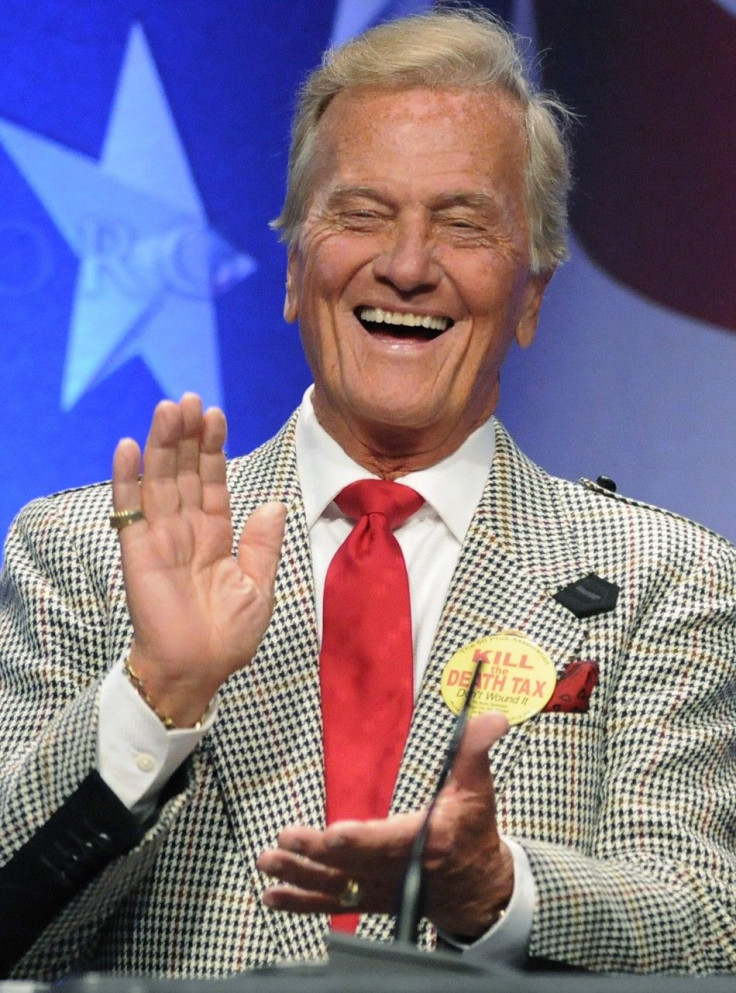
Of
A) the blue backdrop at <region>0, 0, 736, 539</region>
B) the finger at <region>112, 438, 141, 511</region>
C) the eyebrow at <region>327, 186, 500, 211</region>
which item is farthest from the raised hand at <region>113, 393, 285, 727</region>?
the blue backdrop at <region>0, 0, 736, 539</region>

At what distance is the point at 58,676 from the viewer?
1.64 metres

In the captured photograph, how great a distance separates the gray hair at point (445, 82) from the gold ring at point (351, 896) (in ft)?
3.24

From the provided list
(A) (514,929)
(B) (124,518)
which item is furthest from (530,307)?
(A) (514,929)

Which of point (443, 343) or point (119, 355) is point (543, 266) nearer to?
point (443, 343)

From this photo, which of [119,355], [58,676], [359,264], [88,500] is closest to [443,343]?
[359,264]

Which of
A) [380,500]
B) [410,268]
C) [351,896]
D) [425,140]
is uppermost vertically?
[425,140]

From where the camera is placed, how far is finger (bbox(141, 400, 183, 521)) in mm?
1402

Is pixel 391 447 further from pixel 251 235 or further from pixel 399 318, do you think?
pixel 251 235

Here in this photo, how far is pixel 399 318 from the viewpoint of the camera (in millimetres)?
1838

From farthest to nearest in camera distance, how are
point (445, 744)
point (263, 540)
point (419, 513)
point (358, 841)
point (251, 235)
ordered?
1. point (251, 235)
2. point (419, 513)
3. point (445, 744)
4. point (263, 540)
5. point (358, 841)

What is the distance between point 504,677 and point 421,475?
0.29 m

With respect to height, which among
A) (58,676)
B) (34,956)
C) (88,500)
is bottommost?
(34,956)

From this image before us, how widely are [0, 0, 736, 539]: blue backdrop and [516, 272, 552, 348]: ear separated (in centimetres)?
59

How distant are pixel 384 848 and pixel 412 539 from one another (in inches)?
26.7
